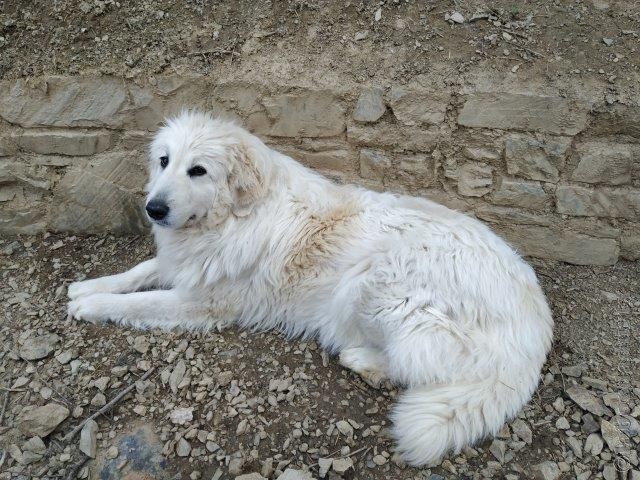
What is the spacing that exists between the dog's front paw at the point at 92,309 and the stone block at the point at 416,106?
256 cm

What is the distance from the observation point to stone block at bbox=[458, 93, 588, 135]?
343 cm

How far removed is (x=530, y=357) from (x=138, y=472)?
2286mm

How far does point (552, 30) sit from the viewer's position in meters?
3.64

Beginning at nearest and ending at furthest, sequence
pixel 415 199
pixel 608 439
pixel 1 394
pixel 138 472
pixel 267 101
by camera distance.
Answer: pixel 138 472
pixel 608 439
pixel 1 394
pixel 415 199
pixel 267 101

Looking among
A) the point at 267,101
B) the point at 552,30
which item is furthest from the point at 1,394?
the point at 552,30

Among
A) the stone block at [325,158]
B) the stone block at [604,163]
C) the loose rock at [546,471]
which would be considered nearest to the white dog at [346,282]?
the loose rock at [546,471]

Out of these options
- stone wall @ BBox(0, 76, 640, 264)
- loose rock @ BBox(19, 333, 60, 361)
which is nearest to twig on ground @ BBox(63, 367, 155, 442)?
loose rock @ BBox(19, 333, 60, 361)

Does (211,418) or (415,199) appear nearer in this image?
(211,418)

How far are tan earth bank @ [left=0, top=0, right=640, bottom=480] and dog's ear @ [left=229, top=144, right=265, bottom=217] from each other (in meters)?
0.77

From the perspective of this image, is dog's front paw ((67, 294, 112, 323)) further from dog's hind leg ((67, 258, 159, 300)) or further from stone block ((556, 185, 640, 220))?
stone block ((556, 185, 640, 220))

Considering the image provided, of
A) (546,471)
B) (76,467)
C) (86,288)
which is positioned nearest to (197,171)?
(86,288)

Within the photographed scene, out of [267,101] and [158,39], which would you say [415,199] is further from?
[158,39]

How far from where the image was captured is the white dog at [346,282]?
269cm

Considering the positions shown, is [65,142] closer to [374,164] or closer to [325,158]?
[325,158]
